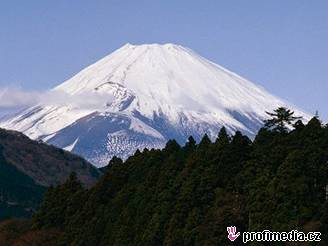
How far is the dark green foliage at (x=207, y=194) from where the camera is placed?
236 feet

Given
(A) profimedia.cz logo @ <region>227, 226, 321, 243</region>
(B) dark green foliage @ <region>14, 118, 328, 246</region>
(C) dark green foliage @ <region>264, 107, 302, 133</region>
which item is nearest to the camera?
(A) profimedia.cz logo @ <region>227, 226, 321, 243</region>

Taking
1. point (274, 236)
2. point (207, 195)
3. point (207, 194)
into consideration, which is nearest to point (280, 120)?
point (207, 194)

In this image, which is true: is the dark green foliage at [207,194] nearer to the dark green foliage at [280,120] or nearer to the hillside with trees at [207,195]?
the hillside with trees at [207,195]

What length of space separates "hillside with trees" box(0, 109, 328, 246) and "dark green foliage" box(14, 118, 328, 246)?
9cm

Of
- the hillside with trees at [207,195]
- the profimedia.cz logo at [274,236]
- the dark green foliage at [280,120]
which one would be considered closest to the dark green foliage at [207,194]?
the hillside with trees at [207,195]

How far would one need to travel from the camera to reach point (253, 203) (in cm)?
7500

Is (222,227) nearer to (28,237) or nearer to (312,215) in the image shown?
(312,215)

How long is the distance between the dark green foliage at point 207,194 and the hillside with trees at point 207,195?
9 cm

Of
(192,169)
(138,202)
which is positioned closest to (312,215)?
(192,169)

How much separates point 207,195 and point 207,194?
15 centimetres

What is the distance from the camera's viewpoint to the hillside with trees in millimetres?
72062

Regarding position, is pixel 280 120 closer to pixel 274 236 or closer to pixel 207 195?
pixel 207 195

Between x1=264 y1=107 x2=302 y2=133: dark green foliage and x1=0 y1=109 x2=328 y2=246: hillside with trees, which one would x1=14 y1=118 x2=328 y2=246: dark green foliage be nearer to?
x1=0 y1=109 x2=328 y2=246: hillside with trees

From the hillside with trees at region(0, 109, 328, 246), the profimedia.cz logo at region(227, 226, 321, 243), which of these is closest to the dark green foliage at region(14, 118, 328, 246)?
the hillside with trees at region(0, 109, 328, 246)
